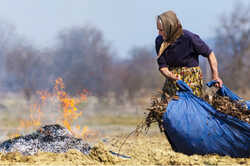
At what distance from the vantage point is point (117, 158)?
5.12m

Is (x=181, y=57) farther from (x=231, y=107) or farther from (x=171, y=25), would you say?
(x=231, y=107)

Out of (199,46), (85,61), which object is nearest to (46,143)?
(199,46)

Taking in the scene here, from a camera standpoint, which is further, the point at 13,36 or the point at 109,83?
the point at 109,83

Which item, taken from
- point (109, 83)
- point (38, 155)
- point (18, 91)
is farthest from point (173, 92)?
point (109, 83)

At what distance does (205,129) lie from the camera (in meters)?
4.88

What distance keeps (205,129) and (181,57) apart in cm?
97

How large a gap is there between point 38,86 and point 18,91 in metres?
2.07

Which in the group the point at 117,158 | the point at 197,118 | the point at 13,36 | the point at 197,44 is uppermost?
the point at 13,36

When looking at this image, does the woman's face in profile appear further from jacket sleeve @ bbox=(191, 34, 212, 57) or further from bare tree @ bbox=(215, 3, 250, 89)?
bare tree @ bbox=(215, 3, 250, 89)

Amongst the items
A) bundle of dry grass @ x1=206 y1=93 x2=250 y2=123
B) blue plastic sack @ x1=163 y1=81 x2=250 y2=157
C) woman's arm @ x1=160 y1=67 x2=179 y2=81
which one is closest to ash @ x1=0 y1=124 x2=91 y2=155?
blue plastic sack @ x1=163 y1=81 x2=250 y2=157

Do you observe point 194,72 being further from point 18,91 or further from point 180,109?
point 18,91

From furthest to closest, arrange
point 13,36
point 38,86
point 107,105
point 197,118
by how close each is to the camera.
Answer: point 107,105 < point 38,86 < point 13,36 < point 197,118

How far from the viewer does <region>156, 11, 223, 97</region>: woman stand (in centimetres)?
517

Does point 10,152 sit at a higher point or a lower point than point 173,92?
lower
